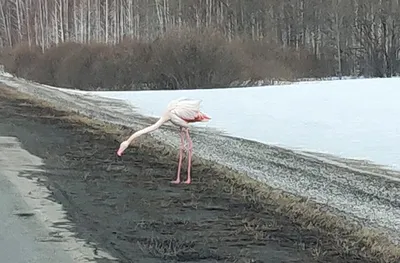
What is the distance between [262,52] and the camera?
186ft

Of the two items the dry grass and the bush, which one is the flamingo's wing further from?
the bush

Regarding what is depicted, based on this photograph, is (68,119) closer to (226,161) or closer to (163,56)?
(226,161)

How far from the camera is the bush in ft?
156

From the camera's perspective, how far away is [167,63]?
48.6m

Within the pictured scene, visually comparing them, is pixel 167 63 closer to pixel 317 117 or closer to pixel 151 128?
pixel 317 117

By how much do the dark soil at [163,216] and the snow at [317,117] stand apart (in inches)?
203

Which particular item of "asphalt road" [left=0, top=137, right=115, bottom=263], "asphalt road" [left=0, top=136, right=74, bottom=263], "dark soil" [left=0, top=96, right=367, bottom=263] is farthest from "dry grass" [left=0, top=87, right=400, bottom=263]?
"asphalt road" [left=0, top=136, right=74, bottom=263]

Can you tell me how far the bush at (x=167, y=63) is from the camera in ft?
156

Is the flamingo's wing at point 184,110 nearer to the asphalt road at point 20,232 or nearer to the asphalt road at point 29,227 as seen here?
the asphalt road at point 29,227

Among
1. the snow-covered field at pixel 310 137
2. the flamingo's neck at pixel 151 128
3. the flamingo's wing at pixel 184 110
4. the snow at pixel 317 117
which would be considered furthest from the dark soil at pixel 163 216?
the snow at pixel 317 117

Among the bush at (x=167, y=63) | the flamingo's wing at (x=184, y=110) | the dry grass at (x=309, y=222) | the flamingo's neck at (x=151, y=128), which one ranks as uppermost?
the bush at (x=167, y=63)

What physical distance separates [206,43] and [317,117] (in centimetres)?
2534

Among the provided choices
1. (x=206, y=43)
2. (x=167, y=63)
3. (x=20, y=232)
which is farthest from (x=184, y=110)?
(x=167, y=63)

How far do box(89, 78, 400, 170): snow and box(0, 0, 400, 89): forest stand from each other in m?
13.8
